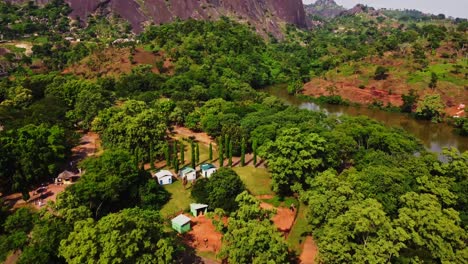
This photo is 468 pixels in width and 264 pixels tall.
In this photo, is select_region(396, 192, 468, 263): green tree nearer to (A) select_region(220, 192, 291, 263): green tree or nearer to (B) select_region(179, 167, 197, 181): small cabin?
(A) select_region(220, 192, 291, 263): green tree

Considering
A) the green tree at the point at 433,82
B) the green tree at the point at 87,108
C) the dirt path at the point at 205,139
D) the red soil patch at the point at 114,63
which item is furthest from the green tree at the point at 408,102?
the green tree at the point at 87,108

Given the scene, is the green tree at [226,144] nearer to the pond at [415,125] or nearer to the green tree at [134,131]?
the green tree at [134,131]

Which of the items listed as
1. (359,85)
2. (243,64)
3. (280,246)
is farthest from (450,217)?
(243,64)

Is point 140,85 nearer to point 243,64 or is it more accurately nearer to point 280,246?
point 243,64

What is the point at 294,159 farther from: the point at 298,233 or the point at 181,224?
the point at 181,224

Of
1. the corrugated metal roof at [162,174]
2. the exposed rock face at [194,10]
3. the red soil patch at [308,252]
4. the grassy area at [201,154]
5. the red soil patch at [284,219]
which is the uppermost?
the exposed rock face at [194,10]

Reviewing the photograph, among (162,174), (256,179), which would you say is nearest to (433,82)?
(256,179)
